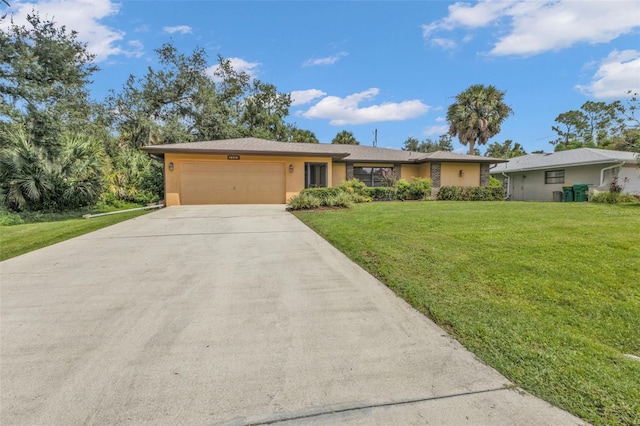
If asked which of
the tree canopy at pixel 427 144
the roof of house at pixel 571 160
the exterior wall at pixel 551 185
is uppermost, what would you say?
the tree canopy at pixel 427 144

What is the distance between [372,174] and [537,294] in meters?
16.3

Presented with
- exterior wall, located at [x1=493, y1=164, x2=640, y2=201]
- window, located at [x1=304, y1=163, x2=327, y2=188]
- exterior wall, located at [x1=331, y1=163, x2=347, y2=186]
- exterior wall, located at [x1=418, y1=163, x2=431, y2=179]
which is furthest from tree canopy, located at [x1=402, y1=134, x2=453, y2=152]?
window, located at [x1=304, y1=163, x2=327, y2=188]

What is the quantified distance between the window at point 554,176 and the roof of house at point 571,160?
0.64 m

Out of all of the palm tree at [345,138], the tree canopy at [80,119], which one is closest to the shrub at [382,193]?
the tree canopy at [80,119]

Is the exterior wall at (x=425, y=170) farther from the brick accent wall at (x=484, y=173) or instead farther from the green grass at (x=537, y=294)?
the green grass at (x=537, y=294)

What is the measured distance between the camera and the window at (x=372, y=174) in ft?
63.7

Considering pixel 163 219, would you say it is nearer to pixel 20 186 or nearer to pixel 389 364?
→ pixel 20 186

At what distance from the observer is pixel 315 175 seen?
18.6m

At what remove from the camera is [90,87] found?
694 inches

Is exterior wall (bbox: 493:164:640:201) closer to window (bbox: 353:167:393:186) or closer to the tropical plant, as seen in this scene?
window (bbox: 353:167:393:186)

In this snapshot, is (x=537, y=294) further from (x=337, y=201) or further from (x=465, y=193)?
(x=465, y=193)

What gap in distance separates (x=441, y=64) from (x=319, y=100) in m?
22.5

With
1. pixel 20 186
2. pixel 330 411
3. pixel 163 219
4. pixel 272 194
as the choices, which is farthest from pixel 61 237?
pixel 272 194

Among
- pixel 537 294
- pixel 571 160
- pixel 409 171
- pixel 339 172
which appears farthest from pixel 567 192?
pixel 537 294
